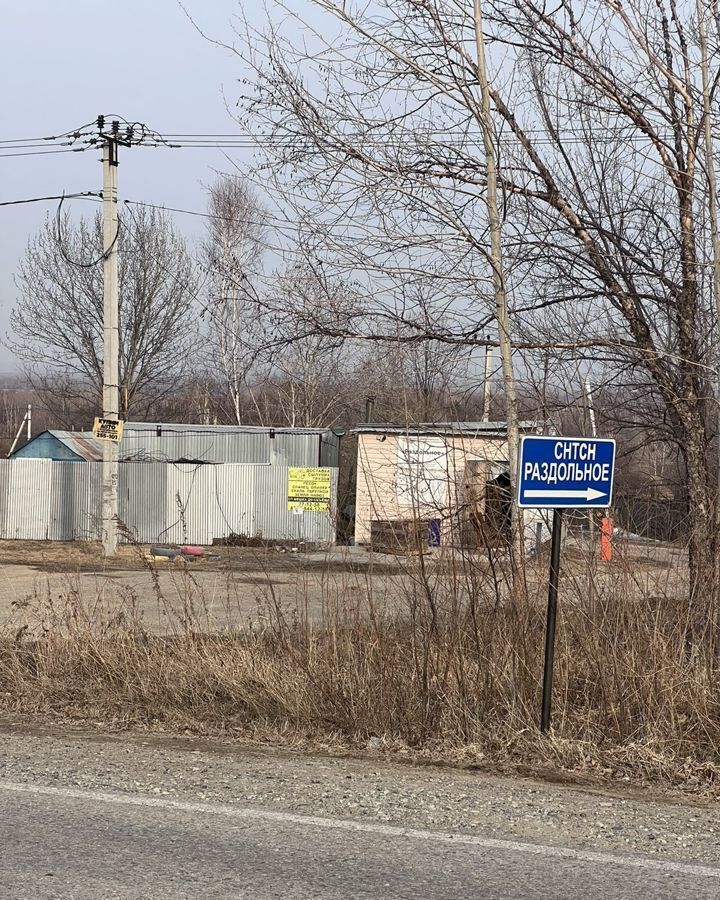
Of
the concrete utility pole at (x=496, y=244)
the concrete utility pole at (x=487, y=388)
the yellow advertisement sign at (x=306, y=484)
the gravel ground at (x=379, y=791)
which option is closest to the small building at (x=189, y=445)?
the yellow advertisement sign at (x=306, y=484)

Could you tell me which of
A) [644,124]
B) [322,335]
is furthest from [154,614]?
[644,124]

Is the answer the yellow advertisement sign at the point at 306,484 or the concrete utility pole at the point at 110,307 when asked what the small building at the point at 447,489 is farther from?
the yellow advertisement sign at the point at 306,484

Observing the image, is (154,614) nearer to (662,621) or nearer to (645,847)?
(662,621)

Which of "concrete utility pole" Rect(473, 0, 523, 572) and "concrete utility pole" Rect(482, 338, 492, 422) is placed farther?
"concrete utility pole" Rect(482, 338, 492, 422)

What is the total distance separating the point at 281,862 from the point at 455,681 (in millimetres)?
2644

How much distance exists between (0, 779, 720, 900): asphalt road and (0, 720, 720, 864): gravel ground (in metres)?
0.17

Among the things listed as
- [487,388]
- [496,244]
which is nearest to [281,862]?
[487,388]

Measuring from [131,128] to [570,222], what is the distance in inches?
617

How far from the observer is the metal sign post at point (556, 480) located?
6.28m

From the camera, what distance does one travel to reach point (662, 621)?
7.22m

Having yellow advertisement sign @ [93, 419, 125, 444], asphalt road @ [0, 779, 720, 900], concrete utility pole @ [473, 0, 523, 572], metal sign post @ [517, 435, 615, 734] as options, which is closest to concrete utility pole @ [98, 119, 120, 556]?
yellow advertisement sign @ [93, 419, 125, 444]

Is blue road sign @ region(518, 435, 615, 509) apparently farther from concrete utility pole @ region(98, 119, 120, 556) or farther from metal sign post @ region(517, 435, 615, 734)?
concrete utility pole @ region(98, 119, 120, 556)

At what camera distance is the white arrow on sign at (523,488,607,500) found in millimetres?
6305

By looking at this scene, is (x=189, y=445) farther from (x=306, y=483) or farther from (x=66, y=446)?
(x=306, y=483)
